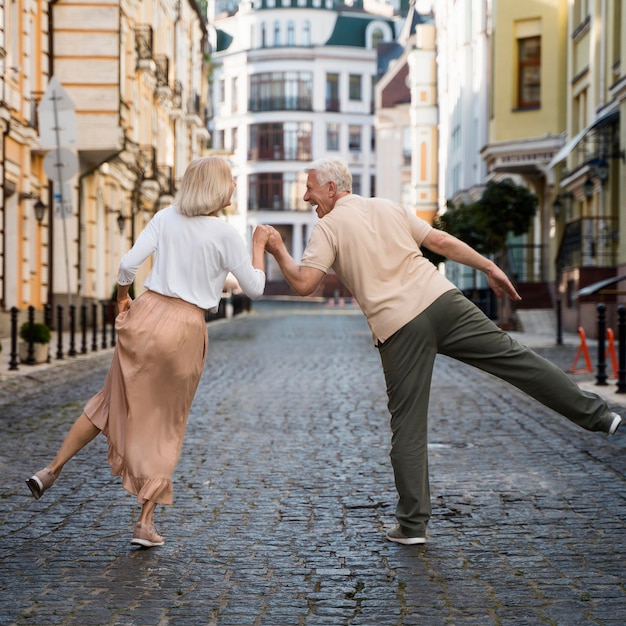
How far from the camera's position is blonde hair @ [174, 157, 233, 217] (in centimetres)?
551

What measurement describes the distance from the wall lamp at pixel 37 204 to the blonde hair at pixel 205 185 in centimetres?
2016

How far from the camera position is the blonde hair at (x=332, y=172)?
5816 mm

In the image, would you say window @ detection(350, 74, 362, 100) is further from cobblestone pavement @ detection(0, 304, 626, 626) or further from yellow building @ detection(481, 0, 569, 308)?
cobblestone pavement @ detection(0, 304, 626, 626)

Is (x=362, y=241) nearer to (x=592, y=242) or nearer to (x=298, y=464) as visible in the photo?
(x=298, y=464)

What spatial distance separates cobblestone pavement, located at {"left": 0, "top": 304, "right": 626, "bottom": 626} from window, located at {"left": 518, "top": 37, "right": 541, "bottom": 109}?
24.5m

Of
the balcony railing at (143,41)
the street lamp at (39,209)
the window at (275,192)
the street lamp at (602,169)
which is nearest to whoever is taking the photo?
the street lamp at (39,209)

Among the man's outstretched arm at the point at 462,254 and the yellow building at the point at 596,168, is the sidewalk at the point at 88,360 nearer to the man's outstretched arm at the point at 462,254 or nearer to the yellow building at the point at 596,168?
the yellow building at the point at 596,168

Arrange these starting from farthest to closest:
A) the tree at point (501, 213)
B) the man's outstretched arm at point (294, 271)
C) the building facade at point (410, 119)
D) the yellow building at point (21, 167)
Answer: the building facade at point (410, 119)
the tree at point (501, 213)
the yellow building at point (21, 167)
the man's outstretched arm at point (294, 271)

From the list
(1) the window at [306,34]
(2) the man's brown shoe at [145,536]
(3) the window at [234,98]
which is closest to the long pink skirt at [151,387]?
(2) the man's brown shoe at [145,536]

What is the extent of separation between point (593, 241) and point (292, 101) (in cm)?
7064

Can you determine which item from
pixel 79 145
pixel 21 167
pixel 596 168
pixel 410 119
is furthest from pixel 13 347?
pixel 410 119

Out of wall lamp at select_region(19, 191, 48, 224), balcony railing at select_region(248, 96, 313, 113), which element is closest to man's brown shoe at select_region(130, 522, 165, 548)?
wall lamp at select_region(19, 191, 48, 224)

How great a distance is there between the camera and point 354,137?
9662 centimetres

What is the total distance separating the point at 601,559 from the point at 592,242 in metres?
22.0
